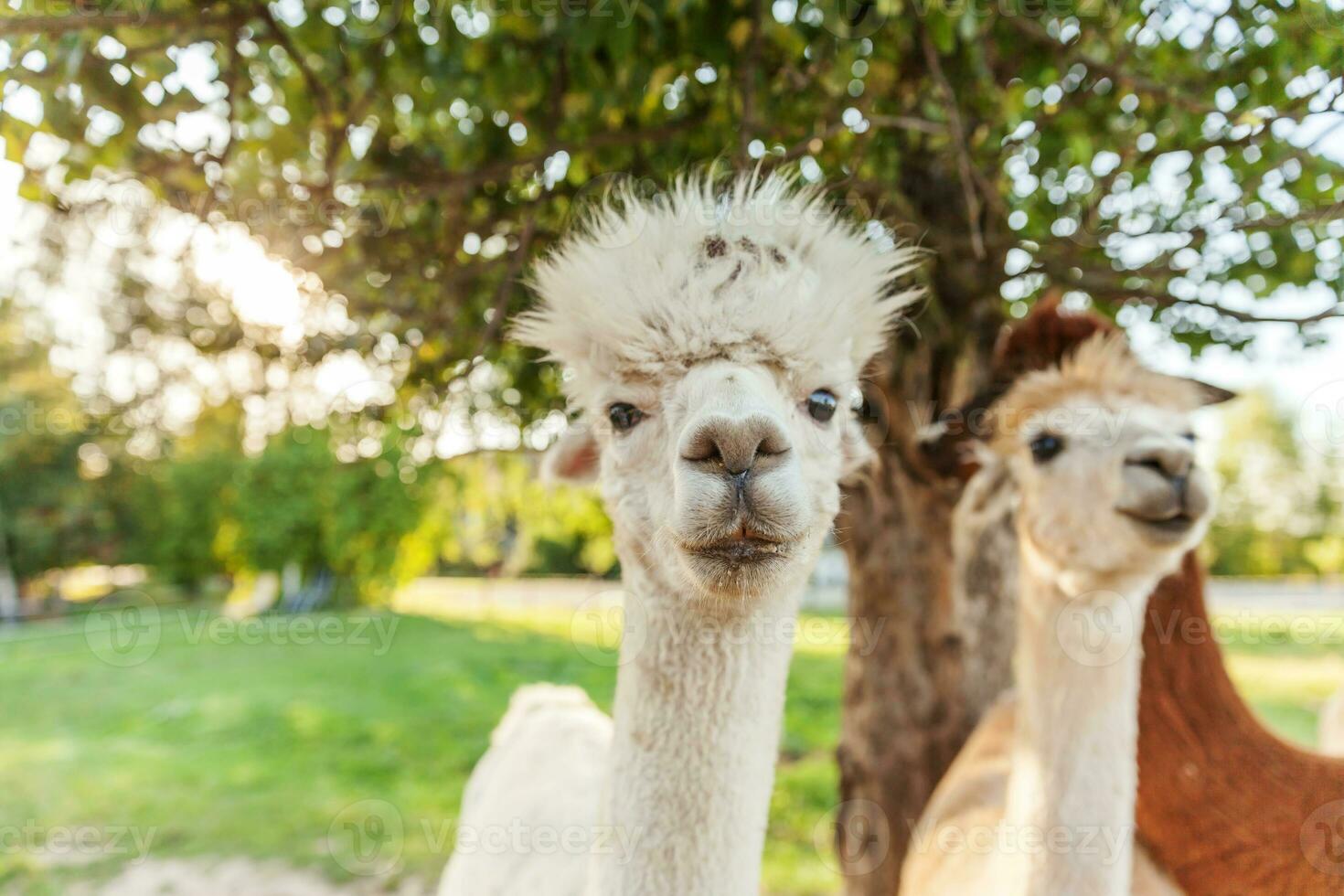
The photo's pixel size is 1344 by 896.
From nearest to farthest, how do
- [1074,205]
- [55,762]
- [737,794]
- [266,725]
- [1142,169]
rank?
[737,794] < [1142,169] < [1074,205] < [55,762] < [266,725]

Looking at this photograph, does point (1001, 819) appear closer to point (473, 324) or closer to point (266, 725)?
point (473, 324)

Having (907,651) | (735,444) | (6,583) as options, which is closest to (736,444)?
(735,444)

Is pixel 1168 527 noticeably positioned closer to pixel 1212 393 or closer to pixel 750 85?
pixel 1212 393

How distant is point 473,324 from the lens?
3375 mm

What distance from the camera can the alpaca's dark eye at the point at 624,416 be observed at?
65.1 inches

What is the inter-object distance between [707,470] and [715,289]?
16.6 inches

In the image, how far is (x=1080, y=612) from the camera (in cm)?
230

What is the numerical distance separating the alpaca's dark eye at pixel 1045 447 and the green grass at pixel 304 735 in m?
1.44

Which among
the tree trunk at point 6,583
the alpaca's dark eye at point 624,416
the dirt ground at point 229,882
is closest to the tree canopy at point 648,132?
the alpaca's dark eye at point 624,416

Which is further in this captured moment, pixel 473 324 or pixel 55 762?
pixel 55 762

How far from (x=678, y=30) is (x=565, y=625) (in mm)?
15059

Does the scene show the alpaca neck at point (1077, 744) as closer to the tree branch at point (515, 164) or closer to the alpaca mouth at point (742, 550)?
the alpaca mouth at point (742, 550)


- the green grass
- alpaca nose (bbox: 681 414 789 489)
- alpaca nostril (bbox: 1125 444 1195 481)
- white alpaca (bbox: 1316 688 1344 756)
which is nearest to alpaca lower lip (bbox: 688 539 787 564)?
alpaca nose (bbox: 681 414 789 489)

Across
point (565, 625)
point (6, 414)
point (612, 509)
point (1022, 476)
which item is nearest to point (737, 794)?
point (612, 509)
